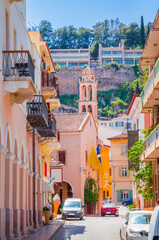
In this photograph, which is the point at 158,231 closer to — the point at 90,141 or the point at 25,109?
the point at 25,109

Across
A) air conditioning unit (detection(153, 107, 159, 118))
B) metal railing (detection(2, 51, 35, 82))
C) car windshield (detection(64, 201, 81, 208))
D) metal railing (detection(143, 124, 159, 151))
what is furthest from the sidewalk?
car windshield (detection(64, 201, 81, 208))

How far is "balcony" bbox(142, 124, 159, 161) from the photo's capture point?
2571 cm

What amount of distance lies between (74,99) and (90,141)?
104 metres

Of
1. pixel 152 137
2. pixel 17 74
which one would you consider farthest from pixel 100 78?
pixel 17 74

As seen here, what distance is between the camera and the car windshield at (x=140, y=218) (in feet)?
63.3

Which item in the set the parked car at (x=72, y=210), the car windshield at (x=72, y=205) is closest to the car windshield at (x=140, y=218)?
the parked car at (x=72, y=210)

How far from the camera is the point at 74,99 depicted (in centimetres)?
16638

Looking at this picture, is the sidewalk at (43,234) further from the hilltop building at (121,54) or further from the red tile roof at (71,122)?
the hilltop building at (121,54)

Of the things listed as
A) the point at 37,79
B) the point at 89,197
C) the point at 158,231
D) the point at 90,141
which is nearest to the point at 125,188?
the point at 90,141

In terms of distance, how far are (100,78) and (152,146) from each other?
145 m

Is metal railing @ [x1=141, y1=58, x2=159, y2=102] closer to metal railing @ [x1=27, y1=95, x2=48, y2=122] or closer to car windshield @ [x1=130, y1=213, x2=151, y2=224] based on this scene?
metal railing @ [x1=27, y1=95, x2=48, y2=122]

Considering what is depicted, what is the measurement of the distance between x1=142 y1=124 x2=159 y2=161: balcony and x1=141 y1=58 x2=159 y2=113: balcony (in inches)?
71.4

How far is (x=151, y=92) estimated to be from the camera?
88.3ft

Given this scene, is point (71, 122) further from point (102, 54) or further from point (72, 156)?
point (102, 54)
